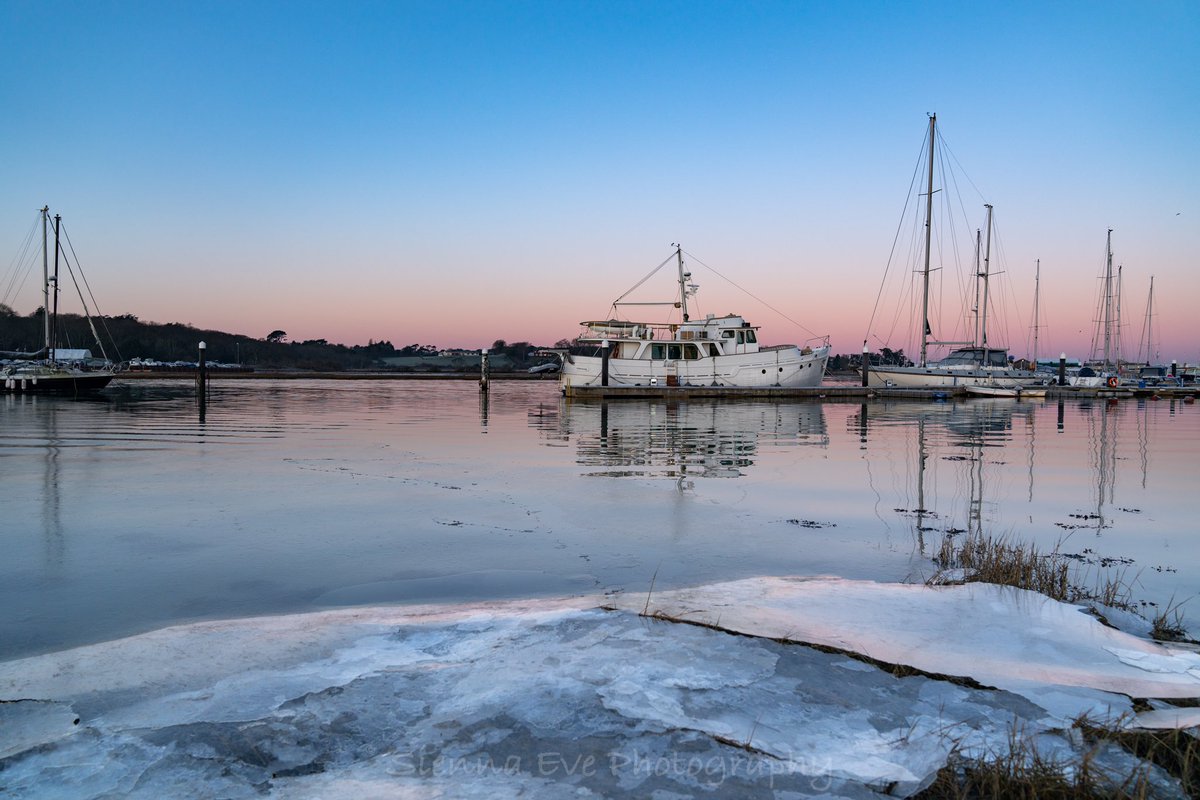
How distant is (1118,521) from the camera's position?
8875 mm

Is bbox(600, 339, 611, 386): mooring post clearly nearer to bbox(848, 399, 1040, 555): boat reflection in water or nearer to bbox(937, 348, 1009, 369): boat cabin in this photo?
bbox(848, 399, 1040, 555): boat reflection in water

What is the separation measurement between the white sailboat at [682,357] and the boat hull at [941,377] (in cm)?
723

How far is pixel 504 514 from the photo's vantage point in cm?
897

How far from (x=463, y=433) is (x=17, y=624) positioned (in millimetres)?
15615

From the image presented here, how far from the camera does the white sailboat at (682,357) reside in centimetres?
4081

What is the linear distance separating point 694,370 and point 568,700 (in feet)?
125

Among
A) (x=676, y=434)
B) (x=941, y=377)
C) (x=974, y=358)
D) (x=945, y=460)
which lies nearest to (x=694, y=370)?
(x=941, y=377)

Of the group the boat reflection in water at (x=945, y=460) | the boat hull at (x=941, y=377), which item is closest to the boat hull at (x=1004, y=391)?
the boat hull at (x=941, y=377)

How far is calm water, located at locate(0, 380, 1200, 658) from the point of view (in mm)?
5961

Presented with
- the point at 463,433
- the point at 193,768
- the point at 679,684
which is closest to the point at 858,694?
the point at 679,684

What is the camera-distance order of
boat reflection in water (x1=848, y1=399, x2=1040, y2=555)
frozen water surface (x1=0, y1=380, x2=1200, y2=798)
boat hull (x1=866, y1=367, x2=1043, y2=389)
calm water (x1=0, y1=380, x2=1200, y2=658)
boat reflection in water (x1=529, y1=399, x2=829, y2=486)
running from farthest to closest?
boat hull (x1=866, y1=367, x2=1043, y2=389), boat reflection in water (x1=529, y1=399, x2=829, y2=486), boat reflection in water (x1=848, y1=399, x2=1040, y2=555), calm water (x1=0, y1=380, x2=1200, y2=658), frozen water surface (x1=0, y1=380, x2=1200, y2=798)

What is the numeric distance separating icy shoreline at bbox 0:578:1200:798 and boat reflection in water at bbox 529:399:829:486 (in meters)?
7.47

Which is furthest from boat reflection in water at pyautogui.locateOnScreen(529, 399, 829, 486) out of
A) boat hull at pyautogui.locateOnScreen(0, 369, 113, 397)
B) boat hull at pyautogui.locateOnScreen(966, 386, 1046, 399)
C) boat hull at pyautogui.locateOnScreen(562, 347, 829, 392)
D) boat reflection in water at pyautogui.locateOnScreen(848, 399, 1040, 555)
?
boat hull at pyautogui.locateOnScreen(0, 369, 113, 397)

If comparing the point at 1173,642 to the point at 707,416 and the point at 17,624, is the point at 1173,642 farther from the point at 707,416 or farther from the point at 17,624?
the point at 707,416
